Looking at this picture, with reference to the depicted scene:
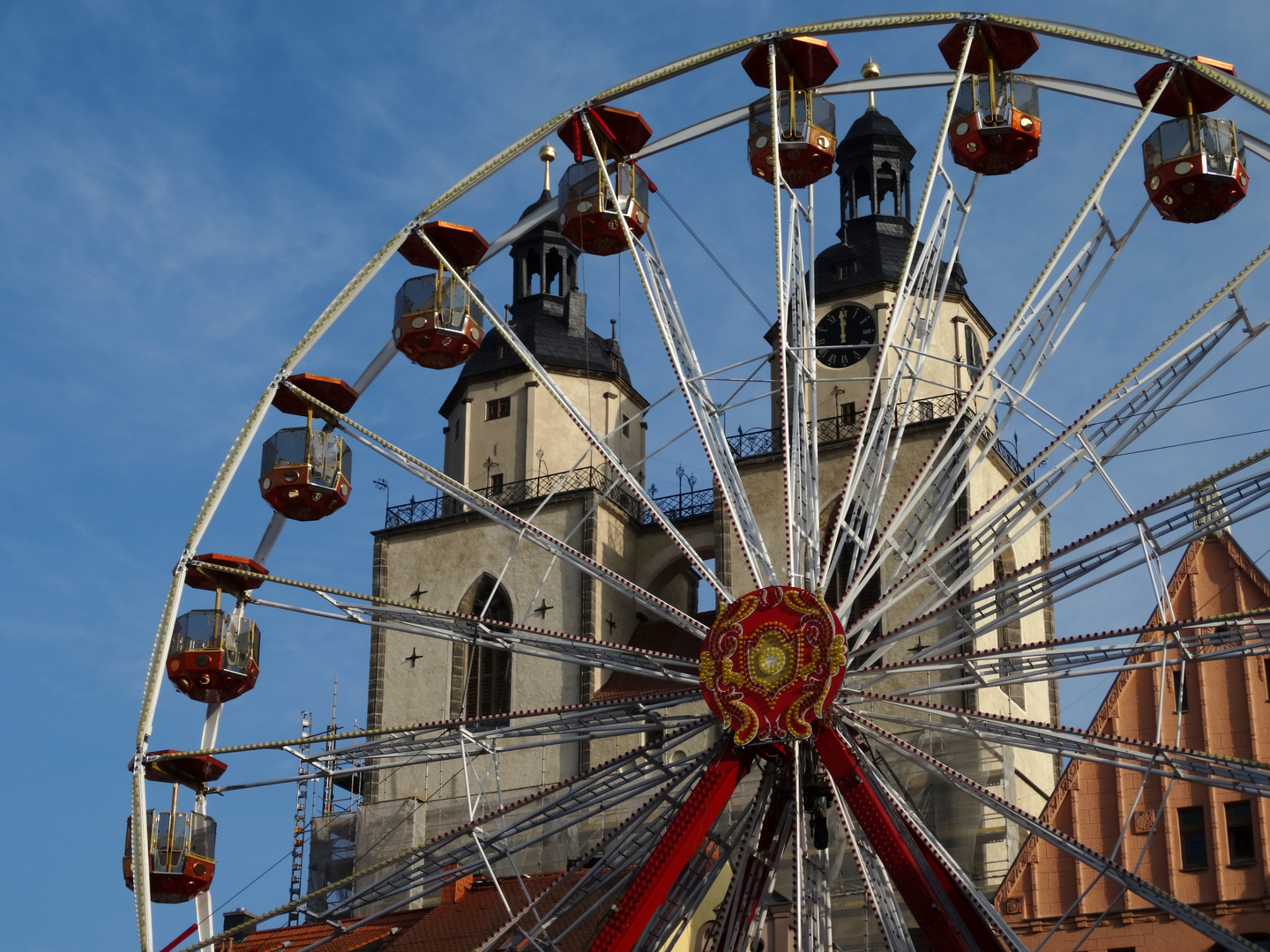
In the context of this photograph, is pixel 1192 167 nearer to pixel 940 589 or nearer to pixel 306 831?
pixel 940 589

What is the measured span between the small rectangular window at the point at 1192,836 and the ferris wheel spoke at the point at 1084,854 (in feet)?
23.0

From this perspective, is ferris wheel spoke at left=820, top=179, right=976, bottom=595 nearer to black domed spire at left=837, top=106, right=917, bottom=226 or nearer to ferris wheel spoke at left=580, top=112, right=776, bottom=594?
ferris wheel spoke at left=580, top=112, right=776, bottom=594

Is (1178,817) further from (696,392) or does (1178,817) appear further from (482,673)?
(482,673)

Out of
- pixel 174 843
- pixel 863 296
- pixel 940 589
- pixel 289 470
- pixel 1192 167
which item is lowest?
pixel 174 843

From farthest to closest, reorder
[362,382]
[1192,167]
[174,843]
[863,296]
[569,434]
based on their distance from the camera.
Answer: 1. [569,434]
2. [863,296]
3. [362,382]
4. [174,843]
5. [1192,167]

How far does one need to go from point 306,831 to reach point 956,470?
94.0ft

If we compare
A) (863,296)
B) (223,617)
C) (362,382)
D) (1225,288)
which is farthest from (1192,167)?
(863,296)

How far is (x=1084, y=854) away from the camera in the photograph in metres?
24.2

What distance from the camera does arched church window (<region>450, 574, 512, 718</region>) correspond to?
4975 centimetres

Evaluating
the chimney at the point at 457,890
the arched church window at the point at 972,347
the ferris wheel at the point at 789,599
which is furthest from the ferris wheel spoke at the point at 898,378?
the arched church window at the point at 972,347

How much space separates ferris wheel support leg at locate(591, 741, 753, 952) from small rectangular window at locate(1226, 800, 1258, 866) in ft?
29.8

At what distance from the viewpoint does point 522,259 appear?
54969mm

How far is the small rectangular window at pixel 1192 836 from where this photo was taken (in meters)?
31.5

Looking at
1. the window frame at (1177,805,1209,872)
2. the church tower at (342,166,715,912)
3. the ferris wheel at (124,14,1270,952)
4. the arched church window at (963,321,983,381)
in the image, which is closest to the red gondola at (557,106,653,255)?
the ferris wheel at (124,14,1270,952)
